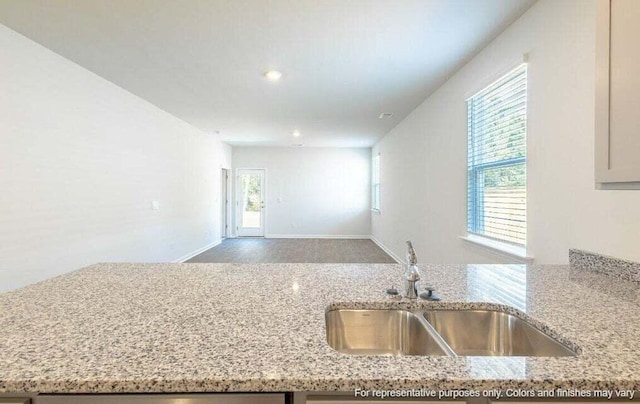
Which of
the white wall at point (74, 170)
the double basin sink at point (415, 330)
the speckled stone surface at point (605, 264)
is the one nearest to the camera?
the double basin sink at point (415, 330)

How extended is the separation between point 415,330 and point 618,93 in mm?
1015

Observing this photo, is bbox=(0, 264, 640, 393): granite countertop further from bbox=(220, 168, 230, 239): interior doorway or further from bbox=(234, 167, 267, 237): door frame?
bbox=(234, 167, 267, 237): door frame

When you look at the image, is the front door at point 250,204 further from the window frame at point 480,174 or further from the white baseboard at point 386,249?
the window frame at point 480,174

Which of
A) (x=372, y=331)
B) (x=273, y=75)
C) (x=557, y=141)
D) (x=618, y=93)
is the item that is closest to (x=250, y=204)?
(x=273, y=75)

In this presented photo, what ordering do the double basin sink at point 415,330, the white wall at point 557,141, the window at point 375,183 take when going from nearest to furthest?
the double basin sink at point 415,330 → the white wall at point 557,141 → the window at point 375,183

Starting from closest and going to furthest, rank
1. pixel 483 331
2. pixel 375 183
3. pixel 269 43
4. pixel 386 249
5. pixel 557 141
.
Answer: pixel 483 331
pixel 557 141
pixel 269 43
pixel 386 249
pixel 375 183

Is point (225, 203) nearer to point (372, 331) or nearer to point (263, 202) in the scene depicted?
A: point (263, 202)

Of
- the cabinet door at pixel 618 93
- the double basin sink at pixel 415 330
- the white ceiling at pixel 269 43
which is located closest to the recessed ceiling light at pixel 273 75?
the white ceiling at pixel 269 43

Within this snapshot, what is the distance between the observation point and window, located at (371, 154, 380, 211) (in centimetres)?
838

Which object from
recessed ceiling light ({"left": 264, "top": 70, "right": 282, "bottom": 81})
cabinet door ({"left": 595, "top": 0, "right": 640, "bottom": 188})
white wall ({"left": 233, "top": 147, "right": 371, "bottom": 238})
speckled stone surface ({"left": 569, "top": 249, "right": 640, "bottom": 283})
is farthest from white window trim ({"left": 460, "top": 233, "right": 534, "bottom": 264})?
white wall ({"left": 233, "top": 147, "right": 371, "bottom": 238})

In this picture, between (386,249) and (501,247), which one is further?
(386,249)

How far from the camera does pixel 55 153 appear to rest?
3141 mm

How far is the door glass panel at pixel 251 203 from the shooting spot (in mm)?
9484

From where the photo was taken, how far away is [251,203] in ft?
31.2
